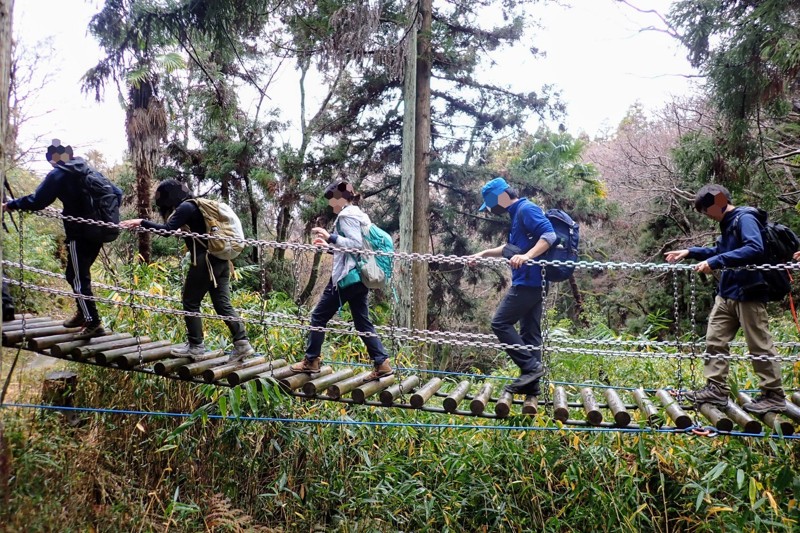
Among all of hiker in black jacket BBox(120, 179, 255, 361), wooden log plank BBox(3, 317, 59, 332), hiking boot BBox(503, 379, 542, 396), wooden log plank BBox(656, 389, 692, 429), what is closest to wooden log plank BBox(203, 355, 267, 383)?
hiker in black jacket BBox(120, 179, 255, 361)

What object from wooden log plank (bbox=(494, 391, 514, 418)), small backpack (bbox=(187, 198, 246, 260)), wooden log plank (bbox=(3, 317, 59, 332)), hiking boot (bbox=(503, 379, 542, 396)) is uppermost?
small backpack (bbox=(187, 198, 246, 260))

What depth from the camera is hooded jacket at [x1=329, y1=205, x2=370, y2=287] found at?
364 cm

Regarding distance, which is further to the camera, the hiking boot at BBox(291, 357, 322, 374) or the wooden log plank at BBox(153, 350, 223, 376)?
the hiking boot at BBox(291, 357, 322, 374)

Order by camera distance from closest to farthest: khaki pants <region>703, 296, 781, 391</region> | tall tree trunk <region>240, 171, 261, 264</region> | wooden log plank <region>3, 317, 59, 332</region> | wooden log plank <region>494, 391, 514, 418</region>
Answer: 1. khaki pants <region>703, 296, 781, 391</region>
2. wooden log plank <region>494, 391, 514, 418</region>
3. wooden log plank <region>3, 317, 59, 332</region>
4. tall tree trunk <region>240, 171, 261, 264</region>

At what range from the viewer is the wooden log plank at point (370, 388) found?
11.6 ft

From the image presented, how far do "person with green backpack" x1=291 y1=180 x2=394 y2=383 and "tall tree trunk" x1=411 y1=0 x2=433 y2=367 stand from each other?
584cm

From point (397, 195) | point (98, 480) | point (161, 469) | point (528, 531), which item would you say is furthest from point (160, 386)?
point (397, 195)

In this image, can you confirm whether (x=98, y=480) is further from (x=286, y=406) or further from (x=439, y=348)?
(x=439, y=348)

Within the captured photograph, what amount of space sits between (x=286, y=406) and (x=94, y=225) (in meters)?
2.01

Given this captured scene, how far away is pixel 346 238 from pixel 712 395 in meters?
2.50

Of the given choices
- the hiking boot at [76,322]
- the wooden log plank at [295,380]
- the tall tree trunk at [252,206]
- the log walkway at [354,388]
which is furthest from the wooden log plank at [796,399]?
the tall tree trunk at [252,206]

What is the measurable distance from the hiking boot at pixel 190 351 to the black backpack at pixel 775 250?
3.57m

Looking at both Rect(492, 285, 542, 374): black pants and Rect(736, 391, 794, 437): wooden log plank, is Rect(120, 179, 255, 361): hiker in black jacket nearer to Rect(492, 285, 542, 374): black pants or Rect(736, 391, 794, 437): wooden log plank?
Rect(492, 285, 542, 374): black pants

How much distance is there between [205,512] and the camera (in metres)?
4.11
